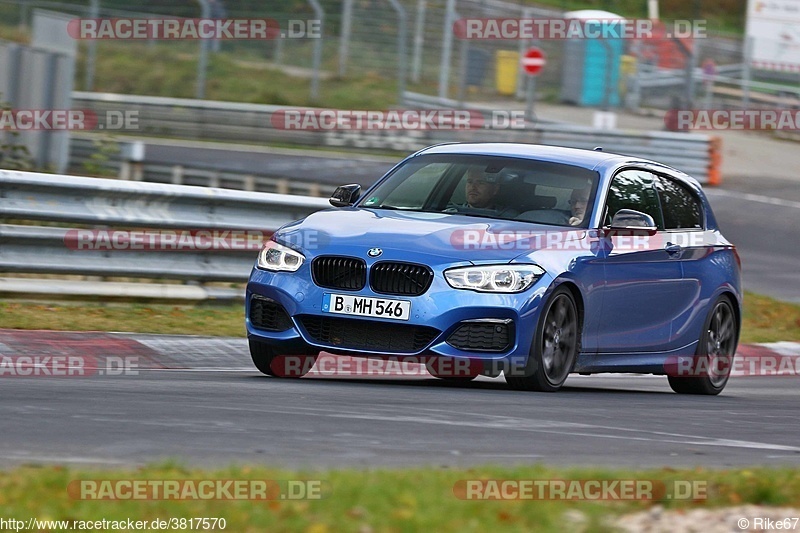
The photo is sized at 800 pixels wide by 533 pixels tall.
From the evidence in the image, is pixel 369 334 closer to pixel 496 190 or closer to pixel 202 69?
pixel 496 190

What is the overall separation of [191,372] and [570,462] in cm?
395

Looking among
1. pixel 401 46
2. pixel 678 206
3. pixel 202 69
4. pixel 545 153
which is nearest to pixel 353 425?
pixel 545 153

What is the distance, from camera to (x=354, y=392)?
8.80 meters

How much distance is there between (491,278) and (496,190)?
4.06 feet

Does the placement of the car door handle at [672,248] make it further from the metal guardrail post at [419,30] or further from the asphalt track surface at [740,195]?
the metal guardrail post at [419,30]

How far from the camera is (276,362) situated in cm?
975

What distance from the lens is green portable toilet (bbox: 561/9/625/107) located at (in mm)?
33219

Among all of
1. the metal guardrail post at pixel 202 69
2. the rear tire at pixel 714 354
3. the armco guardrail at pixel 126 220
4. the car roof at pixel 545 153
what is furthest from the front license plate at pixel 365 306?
the metal guardrail post at pixel 202 69

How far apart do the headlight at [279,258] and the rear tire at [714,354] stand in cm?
349

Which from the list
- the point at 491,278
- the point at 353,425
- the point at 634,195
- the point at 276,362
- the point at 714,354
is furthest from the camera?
the point at 714,354

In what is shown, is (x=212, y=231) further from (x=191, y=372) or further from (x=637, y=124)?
(x=637, y=124)

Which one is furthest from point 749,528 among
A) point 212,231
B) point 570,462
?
point 212,231

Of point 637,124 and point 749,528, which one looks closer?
point 749,528

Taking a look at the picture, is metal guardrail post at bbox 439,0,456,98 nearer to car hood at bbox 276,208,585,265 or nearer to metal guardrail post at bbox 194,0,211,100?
metal guardrail post at bbox 194,0,211,100
